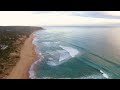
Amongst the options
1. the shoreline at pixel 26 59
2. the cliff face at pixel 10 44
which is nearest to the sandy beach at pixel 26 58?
the shoreline at pixel 26 59

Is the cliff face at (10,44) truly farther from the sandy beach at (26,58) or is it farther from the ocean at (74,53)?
the ocean at (74,53)

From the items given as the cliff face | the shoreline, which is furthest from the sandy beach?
the cliff face

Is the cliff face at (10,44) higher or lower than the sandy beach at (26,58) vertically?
higher

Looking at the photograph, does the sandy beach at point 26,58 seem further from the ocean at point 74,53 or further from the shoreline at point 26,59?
the ocean at point 74,53

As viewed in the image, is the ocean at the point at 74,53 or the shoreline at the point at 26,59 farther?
the ocean at the point at 74,53
